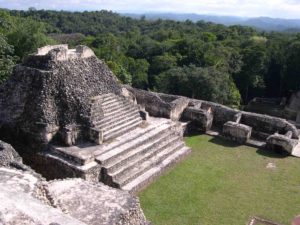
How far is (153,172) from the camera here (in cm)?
1112

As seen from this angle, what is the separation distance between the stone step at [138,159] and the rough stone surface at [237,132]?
7.63ft

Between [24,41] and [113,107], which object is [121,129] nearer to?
[113,107]

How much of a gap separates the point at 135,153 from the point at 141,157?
1.01 ft

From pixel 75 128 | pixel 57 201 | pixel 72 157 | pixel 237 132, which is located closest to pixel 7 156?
pixel 72 157

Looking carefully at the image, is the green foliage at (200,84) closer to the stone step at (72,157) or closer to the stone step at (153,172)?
the stone step at (153,172)

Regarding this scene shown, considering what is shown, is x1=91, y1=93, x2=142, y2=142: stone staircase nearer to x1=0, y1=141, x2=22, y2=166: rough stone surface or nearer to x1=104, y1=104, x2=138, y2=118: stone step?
x1=104, y1=104, x2=138, y2=118: stone step

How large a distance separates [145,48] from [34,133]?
3219 cm

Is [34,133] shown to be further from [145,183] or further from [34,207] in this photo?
[34,207]

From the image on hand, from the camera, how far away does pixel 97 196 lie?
8.07m

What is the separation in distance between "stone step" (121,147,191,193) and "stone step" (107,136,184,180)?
34 cm

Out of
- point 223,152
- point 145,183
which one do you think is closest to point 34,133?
point 145,183

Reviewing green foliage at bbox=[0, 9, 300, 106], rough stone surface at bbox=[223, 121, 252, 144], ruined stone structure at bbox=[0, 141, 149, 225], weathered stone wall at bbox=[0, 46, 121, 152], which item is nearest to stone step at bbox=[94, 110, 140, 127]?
weathered stone wall at bbox=[0, 46, 121, 152]

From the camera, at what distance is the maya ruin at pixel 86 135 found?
8.71 metres

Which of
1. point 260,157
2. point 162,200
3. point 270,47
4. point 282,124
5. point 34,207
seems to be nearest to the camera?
point 34,207
